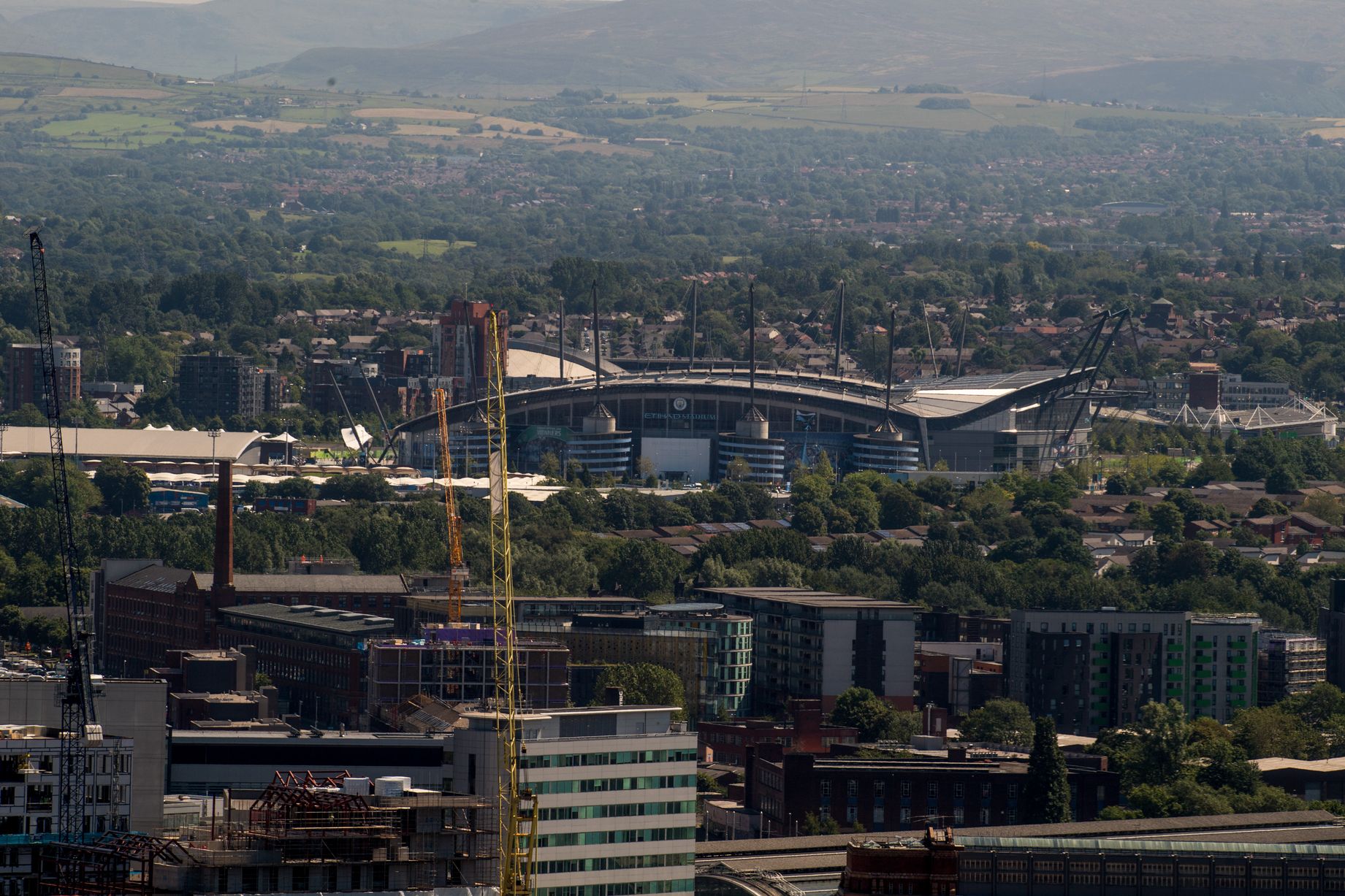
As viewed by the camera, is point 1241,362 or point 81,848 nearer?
point 81,848

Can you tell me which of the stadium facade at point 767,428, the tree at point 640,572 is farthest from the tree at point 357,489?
the tree at point 640,572

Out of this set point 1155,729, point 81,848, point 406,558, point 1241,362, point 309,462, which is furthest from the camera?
point 1241,362

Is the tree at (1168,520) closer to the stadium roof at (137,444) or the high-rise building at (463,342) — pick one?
the stadium roof at (137,444)

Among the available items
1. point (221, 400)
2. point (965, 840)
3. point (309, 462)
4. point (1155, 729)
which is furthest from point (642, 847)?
point (221, 400)

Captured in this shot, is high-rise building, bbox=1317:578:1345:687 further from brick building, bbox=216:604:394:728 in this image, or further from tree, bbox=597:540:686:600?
brick building, bbox=216:604:394:728

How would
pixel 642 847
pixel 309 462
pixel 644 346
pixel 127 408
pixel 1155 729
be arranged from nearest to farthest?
pixel 642 847
pixel 1155 729
pixel 309 462
pixel 127 408
pixel 644 346

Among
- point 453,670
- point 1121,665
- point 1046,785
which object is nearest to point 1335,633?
point 1121,665

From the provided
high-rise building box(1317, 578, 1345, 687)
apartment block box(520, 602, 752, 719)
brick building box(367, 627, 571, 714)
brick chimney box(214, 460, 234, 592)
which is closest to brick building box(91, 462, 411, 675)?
brick chimney box(214, 460, 234, 592)

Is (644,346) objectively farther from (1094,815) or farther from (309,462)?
(1094,815)
